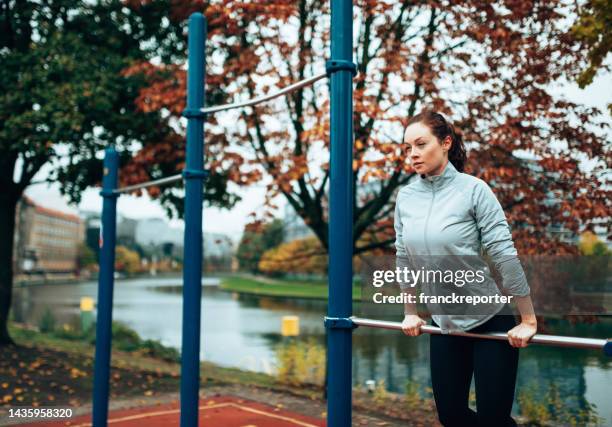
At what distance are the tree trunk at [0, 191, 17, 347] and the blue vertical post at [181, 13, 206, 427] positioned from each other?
18.7 feet

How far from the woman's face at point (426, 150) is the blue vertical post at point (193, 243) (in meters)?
1.95

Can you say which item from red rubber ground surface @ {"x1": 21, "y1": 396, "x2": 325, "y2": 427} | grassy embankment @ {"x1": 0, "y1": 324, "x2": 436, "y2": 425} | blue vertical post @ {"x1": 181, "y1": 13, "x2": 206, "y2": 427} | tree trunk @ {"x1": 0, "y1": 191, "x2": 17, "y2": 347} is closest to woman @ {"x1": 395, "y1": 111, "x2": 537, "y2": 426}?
blue vertical post @ {"x1": 181, "y1": 13, "x2": 206, "y2": 427}

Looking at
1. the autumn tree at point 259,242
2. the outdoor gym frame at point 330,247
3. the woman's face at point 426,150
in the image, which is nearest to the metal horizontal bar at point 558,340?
the outdoor gym frame at point 330,247

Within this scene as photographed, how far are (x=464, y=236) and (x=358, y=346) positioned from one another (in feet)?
43.0

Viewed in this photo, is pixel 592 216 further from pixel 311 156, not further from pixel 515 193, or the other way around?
pixel 311 156

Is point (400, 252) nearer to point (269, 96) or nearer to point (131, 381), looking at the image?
point (269, 96)

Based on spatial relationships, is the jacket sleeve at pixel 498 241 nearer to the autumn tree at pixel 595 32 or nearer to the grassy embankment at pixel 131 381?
the autumn tree at pixel 595 32

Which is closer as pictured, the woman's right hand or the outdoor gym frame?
the woman's right hand

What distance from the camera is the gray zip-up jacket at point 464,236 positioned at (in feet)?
7.23

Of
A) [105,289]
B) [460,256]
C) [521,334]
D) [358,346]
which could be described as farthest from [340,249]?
[358,346]

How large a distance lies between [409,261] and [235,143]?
492 centimetres

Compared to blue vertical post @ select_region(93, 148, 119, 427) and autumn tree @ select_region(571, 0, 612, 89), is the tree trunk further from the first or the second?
autumn tree @ select_region(571, 0, 612, 89)

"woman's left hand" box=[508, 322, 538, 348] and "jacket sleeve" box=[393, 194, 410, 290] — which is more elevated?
"jacket sleeve" box=[393, 194, 410, 290]

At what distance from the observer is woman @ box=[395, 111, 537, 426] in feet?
7.29
